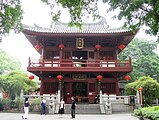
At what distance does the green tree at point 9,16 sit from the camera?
9.64 metres

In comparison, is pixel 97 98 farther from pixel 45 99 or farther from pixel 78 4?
pixel 78 4

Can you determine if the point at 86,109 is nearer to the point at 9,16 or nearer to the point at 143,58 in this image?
the point at 9,16

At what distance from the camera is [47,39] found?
25219 millimetres

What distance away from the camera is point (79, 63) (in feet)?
75.6

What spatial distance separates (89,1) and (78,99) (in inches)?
642

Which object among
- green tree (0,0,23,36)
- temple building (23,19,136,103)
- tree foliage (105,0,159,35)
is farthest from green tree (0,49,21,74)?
tree foliage (105,0,159,35)

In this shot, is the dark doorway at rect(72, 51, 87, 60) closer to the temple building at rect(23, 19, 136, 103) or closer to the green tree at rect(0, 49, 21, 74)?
the temple building at rect(23, 19, 136, 103)

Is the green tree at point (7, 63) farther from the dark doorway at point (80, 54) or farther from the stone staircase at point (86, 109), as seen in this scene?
the stone staircase at point (86, 109)

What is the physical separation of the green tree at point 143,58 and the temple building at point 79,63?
12.8 meters

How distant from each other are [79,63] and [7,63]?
36440 mm

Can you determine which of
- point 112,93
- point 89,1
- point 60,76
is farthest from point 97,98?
point 89,1

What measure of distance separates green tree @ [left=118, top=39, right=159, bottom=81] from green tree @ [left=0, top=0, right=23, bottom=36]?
2979 cm

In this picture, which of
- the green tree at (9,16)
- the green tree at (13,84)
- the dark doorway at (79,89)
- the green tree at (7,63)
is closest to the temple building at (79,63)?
the dark doorway at (79,89)

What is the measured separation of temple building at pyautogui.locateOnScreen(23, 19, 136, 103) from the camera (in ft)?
76.4
